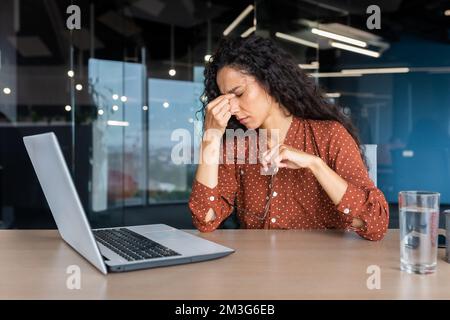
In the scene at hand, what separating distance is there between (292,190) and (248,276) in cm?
73

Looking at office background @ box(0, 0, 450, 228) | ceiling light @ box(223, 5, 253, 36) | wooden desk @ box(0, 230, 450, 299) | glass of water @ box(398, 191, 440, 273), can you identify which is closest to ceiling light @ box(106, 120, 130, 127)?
office background @ box(0, 0, 450, 228)

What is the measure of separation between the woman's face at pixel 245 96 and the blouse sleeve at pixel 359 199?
0.90ft

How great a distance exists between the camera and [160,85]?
4.20 m

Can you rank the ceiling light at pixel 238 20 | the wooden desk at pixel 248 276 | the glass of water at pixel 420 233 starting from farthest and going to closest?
the ceiling light at pixel 238 20
the glass of water at pixel 420 233
the wooden desk at pixel 248 276

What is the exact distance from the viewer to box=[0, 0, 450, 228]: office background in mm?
3727

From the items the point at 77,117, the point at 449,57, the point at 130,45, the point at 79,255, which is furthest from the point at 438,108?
the point at 79,255

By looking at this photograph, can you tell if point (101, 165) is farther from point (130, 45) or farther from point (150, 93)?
point (130, 45)

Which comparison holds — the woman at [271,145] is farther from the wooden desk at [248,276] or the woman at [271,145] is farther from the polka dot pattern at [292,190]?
the wooden desk at [248,276]

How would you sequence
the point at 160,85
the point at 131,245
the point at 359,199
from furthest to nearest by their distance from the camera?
the point at 160,85
the point at 359,199
the point at 131,245

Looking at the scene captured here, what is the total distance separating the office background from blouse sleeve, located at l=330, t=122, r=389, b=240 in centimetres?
241

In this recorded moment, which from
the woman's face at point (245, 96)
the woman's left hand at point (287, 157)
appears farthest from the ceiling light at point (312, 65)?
the woman's left hand at point (287, 157)

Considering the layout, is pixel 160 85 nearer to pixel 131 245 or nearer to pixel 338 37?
pixel 338 37

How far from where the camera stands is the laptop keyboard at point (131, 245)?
928mm

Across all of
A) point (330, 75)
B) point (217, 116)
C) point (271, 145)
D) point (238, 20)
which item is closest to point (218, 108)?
point (217, 116)
